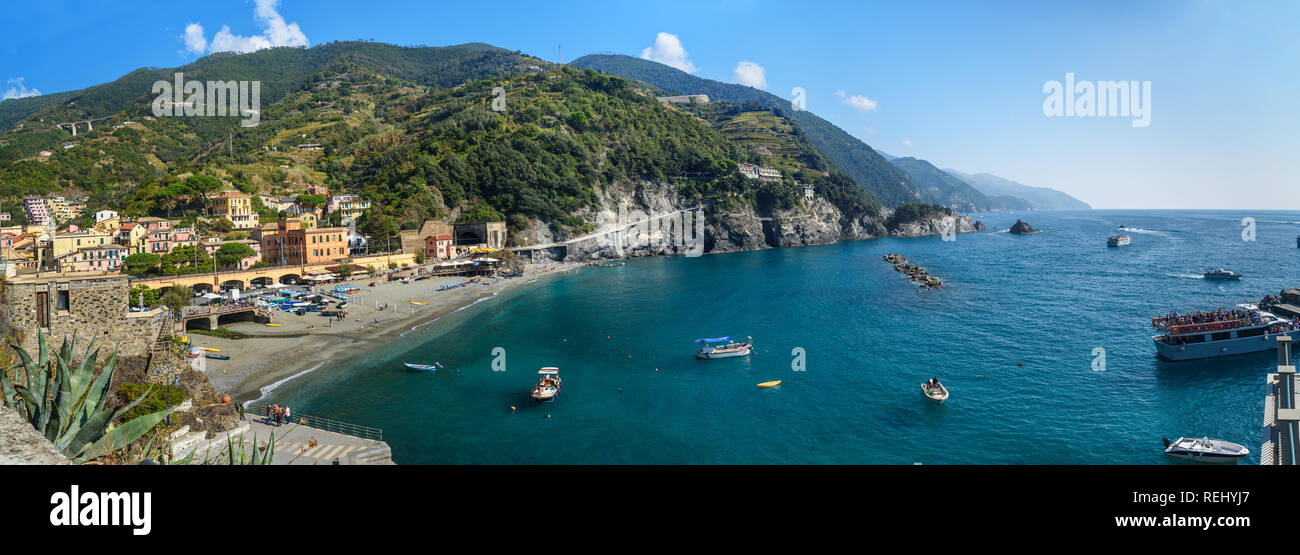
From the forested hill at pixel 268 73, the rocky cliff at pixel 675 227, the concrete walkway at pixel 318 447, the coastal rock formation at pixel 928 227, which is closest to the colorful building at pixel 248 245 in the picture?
the rocky cliff at pixel 675 227

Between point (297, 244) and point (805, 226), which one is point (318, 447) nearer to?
point (297, 244)

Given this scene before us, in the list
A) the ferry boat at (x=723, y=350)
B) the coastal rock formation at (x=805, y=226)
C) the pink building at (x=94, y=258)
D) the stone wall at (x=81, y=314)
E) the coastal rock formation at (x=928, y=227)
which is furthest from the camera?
the coastal rock formation at (x=928, y=227)

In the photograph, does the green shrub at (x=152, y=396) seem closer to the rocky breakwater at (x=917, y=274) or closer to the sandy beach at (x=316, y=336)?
the sandy beach at (x=316, y=336)

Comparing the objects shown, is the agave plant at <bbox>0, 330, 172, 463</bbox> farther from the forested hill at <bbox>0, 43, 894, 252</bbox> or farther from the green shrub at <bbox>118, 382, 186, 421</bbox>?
the forested hill at <bbox>0, 43, 894, 252</bbox>

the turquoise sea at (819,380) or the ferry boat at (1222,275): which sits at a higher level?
the ferry boat at (1222,275)

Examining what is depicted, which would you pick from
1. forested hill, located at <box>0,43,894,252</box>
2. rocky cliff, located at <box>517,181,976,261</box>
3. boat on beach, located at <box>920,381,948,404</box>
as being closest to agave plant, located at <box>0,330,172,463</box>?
boat on beach, located at <box>920,381,948,404</box>

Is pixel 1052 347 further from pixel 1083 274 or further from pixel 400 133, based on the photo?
pixel 400 133
